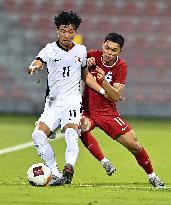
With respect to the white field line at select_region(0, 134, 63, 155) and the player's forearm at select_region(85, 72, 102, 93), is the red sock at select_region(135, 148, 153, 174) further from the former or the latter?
the white field line at select_region(0, 134, 63, 155)

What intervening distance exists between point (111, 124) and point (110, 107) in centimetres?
28

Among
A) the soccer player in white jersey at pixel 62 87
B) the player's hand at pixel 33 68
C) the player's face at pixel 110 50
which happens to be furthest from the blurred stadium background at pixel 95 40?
the player's hand at pixel 33 68

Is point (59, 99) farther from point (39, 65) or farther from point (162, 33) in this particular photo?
point (162, 33)

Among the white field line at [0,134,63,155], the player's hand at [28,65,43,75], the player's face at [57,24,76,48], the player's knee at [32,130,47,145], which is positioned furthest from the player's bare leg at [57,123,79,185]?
the white field line at [0,134,63,155]

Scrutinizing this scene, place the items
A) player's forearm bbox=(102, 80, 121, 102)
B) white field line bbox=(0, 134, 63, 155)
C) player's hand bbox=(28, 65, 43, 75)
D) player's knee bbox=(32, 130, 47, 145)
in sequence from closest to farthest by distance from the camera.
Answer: player's hand bbox=(28, 65, 43, 75) < player's knee bbox=(32, 130, 47, 145) < player's forearm bbox=(102, 80, 121, 102) < white field line bbox=(0, 134, 63, 155)

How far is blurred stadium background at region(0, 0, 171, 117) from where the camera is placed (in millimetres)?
24422

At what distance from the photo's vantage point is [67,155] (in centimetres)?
930

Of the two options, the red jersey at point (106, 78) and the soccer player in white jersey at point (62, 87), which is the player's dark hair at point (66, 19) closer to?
the soccer player in white jersey at point (62, 87)

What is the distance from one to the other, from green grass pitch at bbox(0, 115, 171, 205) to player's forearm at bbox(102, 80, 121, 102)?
37.2 inches

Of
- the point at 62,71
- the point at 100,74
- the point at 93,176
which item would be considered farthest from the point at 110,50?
the point at 93,176

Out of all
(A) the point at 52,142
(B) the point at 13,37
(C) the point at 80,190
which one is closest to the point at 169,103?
(B) the point at 13,37

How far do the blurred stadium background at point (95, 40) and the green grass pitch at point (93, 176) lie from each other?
4.34 meters

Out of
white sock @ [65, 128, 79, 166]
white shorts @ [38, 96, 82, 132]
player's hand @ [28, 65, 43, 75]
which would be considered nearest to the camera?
player's hand @ [28, 65, 43, 75]

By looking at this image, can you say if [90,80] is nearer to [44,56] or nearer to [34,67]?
[44,56]
